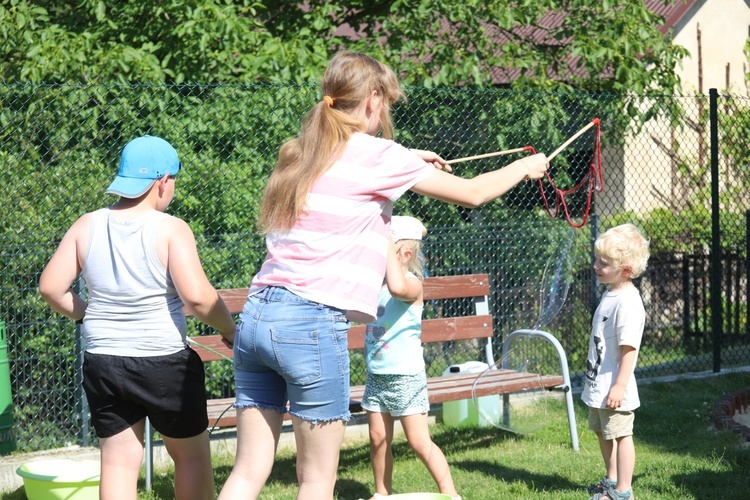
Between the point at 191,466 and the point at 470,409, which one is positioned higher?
the point at 191,466

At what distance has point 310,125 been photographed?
287 centimetres

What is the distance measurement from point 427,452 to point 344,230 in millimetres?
1707

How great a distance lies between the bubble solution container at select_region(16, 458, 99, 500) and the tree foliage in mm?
3002

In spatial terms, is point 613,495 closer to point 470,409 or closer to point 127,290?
point 470,409

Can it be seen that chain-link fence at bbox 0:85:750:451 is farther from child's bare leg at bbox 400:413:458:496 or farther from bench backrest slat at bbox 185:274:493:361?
child's bare leg at bbox 400:413:458:496

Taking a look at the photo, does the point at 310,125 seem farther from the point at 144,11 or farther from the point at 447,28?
the point at 447,28

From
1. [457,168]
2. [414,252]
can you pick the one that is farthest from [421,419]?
[457,168]

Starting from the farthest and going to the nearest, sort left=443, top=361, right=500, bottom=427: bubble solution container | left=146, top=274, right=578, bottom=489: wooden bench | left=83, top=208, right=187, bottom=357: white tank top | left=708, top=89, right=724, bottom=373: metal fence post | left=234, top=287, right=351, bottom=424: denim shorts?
left=708, top=89, right=724, bottom=373: metal fence post
left=443, top=361, right=500, bottom=427: bubble solution container
left=146, top=274, right=578, bottom=489: wooden bench
left=83, top=208, right=187, bottom=357: white tank top
left=234, top=287, right=351, bottom=424: denim shorts

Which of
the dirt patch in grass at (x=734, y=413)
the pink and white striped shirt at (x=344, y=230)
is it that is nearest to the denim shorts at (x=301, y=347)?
the pink and white striped shirt at (x=344, y=230)

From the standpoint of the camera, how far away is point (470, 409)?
6141 millimetres

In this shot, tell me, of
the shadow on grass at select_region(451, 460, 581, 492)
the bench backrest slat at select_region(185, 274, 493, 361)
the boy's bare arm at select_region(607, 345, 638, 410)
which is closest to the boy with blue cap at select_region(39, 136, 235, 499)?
the boy's bare arm at select_region(607, 345, 638, 410)

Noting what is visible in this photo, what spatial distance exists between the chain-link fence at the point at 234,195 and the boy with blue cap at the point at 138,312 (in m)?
2.29

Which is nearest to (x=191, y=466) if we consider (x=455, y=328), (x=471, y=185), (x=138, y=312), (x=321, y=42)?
(x=138, y=312)

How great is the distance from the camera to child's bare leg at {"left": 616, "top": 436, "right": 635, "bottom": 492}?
4215 millimetres
